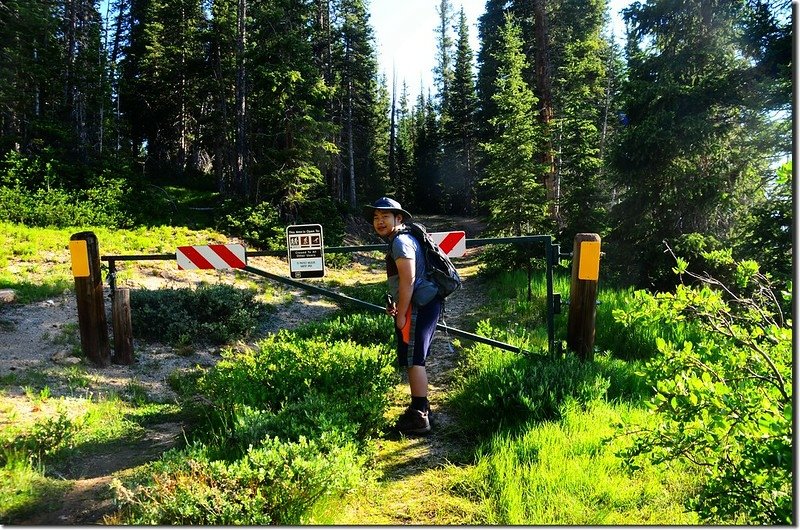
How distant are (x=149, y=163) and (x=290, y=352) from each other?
37.2 m

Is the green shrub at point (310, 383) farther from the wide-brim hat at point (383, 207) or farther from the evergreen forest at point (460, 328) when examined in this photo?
the wide-brim hat at point (383, 207)

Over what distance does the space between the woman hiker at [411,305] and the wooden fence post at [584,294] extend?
5.03 ft

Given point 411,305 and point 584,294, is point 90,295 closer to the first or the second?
point 411,305

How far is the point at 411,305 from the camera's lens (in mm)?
4270

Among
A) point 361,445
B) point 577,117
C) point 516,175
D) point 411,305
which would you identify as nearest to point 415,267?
point 411,305

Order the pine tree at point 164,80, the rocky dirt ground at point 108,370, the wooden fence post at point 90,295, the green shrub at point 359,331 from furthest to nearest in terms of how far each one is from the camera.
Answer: the pine tree at point 164,80 < the green shrub at point 359,331 < the wooden fence post at point 90,295 < the rocky dirt ground at point 108,370

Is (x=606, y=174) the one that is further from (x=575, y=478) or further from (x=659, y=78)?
(x=575, y=478)

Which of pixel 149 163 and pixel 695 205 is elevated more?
pixel 149 163

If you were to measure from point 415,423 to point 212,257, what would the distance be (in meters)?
3.01

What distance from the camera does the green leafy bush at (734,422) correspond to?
190 centimetres

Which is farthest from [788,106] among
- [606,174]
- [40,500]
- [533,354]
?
[40,500]

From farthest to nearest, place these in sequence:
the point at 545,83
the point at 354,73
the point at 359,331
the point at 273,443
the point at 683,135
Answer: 1. the point at 354,73
2. the point at 545,83
3. the point at 683,135
4. the point at 359,331
5. the point at 273,443

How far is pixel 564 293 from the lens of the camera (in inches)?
345

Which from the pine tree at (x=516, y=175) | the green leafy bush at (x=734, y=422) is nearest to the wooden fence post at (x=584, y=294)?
the green leafy bush at (x=734, y=422)
